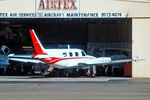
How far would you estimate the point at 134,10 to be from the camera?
28.9 m

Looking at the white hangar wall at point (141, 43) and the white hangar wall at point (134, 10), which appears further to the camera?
the white hangar wall at point (141, 43)

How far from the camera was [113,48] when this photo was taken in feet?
128

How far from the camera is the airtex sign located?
2884 cm

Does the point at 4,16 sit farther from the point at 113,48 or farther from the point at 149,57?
the point at 113,48

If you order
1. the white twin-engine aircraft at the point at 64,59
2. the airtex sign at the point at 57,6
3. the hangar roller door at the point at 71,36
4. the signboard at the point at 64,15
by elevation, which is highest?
the airtex sign at the point at 57,6

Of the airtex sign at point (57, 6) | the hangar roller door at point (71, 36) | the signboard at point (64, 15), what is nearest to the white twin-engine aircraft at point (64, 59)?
the signboard at point (64, 15)

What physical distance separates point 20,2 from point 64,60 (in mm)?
5539

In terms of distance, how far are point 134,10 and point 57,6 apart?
228 inches

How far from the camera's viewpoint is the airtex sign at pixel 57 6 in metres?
28.8

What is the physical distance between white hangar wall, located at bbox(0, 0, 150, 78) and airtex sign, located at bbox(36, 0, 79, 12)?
379mm

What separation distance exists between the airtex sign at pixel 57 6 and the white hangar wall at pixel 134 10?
379 millimetres

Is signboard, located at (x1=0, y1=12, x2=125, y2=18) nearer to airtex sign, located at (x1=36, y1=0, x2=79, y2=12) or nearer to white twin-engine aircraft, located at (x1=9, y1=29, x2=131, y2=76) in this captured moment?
airtex sign, located at (x1=36, y1=0, x2=79, y2=12)
